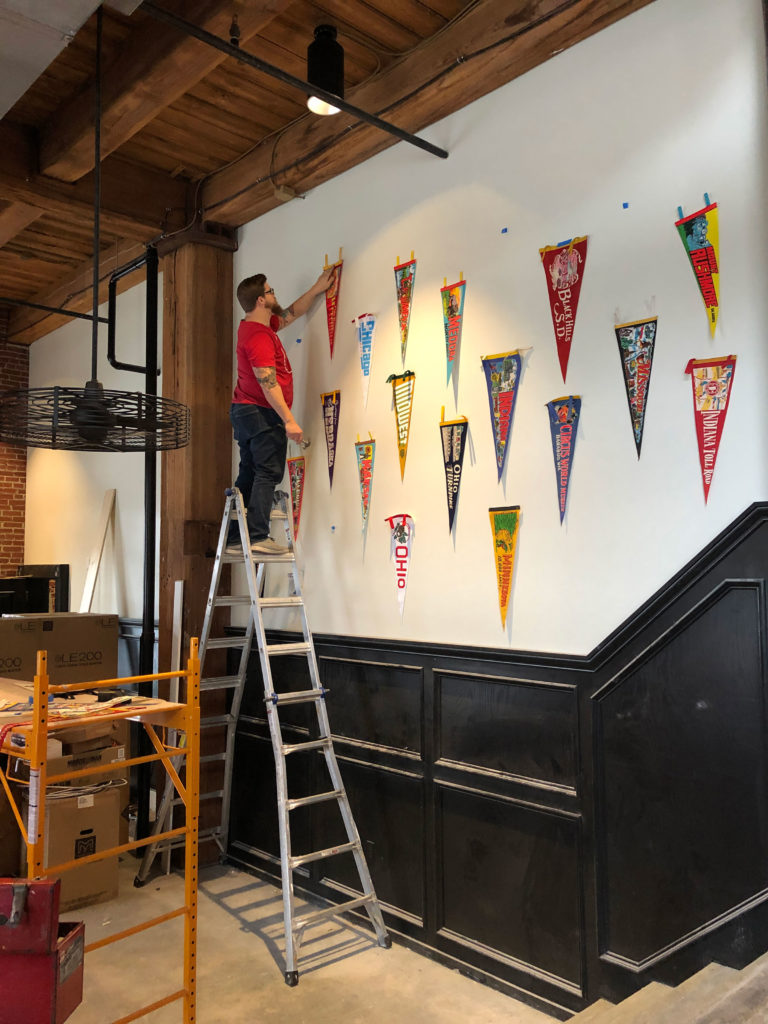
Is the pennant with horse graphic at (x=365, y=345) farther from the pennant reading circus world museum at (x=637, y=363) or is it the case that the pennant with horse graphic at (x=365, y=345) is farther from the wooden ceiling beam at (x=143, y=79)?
the pennant reading circus world museum at (x=637, y=363)

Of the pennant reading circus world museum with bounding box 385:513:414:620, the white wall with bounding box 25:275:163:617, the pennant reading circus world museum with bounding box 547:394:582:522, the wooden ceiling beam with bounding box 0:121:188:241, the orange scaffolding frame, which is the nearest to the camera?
the orange scaffolding frame

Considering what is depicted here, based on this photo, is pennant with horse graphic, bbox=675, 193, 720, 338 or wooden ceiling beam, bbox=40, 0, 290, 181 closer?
pennant with horse graphic, bbox=675, 193, 720, 338

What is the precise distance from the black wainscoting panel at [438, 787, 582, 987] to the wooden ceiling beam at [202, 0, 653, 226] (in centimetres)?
262

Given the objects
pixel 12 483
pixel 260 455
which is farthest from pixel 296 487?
pixel 12 483

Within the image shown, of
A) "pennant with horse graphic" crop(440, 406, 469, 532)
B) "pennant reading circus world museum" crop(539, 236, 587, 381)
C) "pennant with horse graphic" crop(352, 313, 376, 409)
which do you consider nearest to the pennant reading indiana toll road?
"pennant with horse graphic" crop(352, 313, 376, 409)

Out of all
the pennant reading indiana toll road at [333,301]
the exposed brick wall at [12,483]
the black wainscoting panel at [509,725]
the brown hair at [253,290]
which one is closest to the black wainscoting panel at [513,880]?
the black wainscoting panel at [509,725]

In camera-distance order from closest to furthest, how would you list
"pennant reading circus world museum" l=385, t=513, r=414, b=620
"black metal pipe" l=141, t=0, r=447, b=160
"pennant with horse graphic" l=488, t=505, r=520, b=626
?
"black metal pipe" l=141, t=0, r=447, b=160 → "pennant with horse graphic" l=488, t=505, r=520, b=626 → "pennant reading circus world museum" l=385, t=513, r=414, b=620

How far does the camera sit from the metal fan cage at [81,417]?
2.19m

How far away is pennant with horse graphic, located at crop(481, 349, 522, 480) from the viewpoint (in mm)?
2854

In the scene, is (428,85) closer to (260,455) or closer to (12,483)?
(260,455)

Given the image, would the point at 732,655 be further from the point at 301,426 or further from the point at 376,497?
the point at 301,426

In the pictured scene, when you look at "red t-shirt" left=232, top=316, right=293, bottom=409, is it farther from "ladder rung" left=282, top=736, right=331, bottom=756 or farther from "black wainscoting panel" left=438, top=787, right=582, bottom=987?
"black wainscoting panel" left=438, top=787, right=582, bottom=987

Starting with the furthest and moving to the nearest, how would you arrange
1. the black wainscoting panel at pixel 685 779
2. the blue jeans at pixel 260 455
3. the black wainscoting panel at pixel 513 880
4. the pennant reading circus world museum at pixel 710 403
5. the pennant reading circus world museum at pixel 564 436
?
the blue jeans at pixel 260 455
the pennant reading circus world museum at pixel 564 436
the black wainscoting panel at pixel 513 880
the pennant reading circus world museum at pixel 710 403
the black wainscoting panel at pixel 685 779

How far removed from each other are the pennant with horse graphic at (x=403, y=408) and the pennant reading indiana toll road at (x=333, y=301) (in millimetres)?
518
